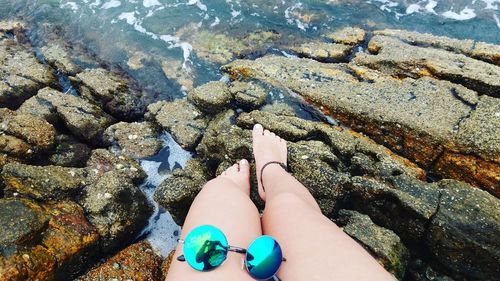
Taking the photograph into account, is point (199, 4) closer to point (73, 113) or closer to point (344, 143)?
point (73, 113)

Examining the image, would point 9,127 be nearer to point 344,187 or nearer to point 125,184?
point 125,184

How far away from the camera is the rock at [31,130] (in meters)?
4.11

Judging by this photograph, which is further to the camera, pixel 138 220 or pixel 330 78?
pixel 330 78

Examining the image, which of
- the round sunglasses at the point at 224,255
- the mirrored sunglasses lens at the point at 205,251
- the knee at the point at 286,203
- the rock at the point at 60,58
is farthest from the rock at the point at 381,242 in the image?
the rock at the point at 60,58

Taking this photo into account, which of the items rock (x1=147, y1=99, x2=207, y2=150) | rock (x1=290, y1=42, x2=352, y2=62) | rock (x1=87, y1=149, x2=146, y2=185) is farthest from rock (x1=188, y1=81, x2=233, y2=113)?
rock (x1=290, y1=42, x2=352, y2=62)

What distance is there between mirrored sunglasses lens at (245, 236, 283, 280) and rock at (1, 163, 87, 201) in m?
2.47

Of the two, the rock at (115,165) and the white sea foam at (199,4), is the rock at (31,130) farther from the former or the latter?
the white sea foam at (199,4)

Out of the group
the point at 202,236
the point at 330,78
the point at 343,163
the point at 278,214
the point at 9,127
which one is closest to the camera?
the point at 202,236

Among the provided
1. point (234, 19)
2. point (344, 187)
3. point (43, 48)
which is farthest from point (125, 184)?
point (234, 19)

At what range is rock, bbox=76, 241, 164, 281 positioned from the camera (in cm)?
321

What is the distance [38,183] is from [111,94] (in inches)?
84.5

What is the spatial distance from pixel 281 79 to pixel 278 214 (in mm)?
2824

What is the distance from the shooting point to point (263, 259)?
1960mm

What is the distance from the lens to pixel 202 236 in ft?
6.72
